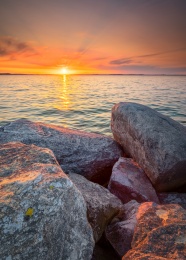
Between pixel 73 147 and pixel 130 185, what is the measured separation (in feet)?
6.01

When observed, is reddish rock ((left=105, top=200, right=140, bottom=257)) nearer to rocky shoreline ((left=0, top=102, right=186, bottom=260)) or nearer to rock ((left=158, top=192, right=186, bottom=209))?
rocky shoreline ((left=0, top=102, right=186, bottom=260))

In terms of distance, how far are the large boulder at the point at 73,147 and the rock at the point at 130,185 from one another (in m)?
0.75

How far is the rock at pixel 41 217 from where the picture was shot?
187cm

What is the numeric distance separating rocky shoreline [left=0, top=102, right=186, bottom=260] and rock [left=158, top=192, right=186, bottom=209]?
0.07 feet

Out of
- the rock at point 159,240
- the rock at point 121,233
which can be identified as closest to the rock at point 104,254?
the rock at point 121,233

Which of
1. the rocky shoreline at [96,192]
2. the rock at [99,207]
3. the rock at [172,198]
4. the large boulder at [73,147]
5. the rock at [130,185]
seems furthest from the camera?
the large boulder at [73,147]

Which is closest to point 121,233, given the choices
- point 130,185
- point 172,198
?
point 130,185

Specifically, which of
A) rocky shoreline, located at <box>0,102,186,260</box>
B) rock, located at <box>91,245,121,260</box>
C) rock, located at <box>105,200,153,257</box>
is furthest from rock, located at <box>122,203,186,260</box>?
rock, located at <box>91,245,121,260</box>

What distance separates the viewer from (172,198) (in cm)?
490

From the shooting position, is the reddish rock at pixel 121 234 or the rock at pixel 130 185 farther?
the rock at pixel 130 185

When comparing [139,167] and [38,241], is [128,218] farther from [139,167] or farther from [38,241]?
[38,241]

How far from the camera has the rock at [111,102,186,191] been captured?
4.69 meters

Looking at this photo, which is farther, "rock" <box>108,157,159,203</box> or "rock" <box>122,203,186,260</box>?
"rock" <box>108,157,159,203</box>

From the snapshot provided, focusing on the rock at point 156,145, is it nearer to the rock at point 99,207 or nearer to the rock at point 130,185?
the rock at point 130,185
